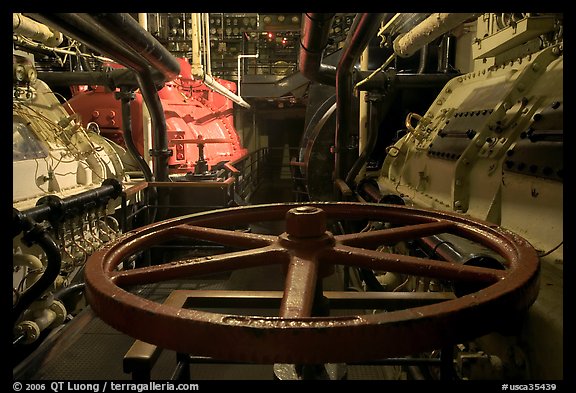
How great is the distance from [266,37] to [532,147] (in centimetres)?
1175

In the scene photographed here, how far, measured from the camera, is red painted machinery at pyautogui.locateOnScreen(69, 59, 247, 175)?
539 cm

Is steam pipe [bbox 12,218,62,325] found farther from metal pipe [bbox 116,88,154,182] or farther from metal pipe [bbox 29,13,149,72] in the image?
metal pipe [bbox 116,88,154,182]

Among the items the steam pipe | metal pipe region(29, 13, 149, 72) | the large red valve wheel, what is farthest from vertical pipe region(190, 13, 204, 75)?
the large red valve wheel

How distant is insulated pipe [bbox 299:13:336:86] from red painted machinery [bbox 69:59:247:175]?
1.23 meters

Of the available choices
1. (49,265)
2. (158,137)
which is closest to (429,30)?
(49,265)

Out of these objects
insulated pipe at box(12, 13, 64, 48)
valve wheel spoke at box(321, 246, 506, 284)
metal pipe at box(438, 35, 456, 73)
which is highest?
metal pipe at box(438, 35, 456, 73)

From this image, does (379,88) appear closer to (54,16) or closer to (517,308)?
(54,16)

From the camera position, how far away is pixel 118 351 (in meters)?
2.88

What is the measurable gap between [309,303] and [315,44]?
2.61m

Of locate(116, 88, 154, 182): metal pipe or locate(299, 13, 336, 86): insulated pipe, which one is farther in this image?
locate(116, 88, 154, 182): metal pipe

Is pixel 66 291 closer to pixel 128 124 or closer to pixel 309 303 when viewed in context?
pixel 128 124

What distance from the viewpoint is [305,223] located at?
4.36ft

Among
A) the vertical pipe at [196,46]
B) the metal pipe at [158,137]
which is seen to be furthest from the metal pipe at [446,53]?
the metal pipe at [158,137]
